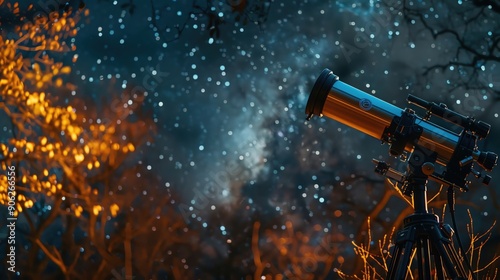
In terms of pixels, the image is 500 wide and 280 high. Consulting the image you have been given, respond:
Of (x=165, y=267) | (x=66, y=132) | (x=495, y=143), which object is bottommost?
(x=165, y=267)

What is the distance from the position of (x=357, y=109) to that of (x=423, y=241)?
582 millimetres

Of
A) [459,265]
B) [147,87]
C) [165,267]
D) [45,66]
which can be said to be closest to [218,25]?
[147,87]

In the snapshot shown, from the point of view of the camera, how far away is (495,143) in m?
6.92

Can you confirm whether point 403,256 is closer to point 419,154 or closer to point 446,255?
point 446,255

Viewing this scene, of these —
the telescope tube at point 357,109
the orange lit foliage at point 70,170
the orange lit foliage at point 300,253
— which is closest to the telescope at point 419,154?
the telescope tube at point 357,109

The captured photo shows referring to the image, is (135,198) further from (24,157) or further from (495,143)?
(495,143)

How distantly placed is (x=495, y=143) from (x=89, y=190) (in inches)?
194

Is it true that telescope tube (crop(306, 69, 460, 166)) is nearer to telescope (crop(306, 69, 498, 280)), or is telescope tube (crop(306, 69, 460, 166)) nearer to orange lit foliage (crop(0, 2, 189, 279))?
telescope (crop(306, 69, 498, 280))

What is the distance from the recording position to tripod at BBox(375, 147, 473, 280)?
6.70 ft

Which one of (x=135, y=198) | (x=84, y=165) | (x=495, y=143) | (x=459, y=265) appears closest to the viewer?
(x=459, y=265)

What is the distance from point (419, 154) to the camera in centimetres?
225

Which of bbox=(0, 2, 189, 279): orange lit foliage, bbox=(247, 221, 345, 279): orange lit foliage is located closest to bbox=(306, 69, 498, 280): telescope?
bbox=(0, 2, 189, 279): orange lit foliage

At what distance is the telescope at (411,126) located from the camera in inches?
88.1

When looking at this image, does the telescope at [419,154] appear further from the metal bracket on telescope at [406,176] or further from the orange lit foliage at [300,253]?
the orange lit foliage at [300,253]
